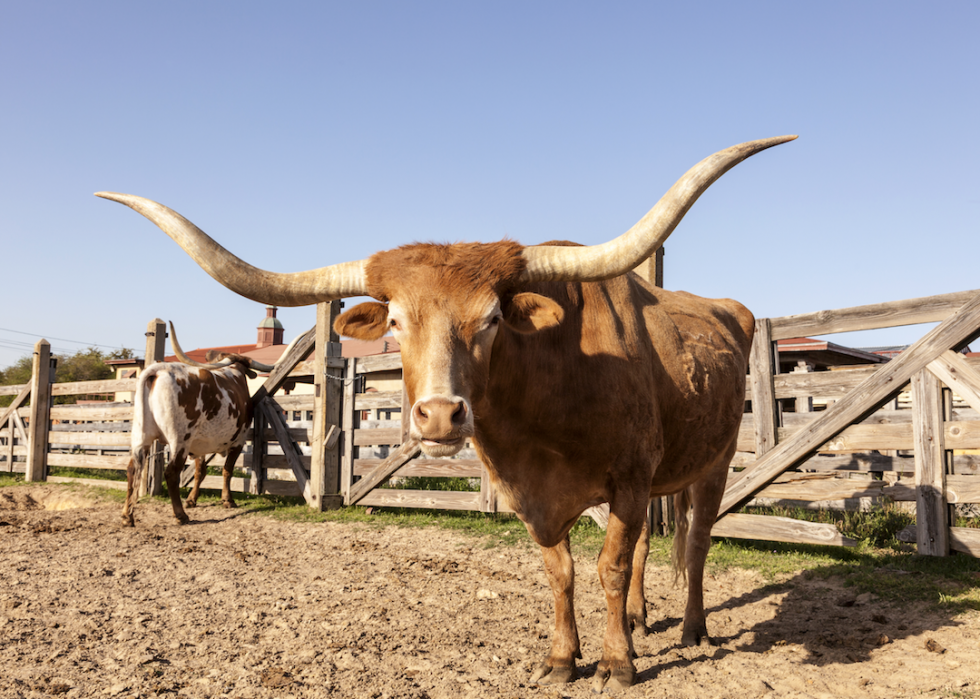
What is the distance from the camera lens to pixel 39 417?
39.6 feet

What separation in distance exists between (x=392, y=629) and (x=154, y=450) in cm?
722

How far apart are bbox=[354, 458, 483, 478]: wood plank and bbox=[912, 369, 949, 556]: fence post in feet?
12.5

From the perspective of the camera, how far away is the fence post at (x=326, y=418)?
8320 millimetres

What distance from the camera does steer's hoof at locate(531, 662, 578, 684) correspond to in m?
3.31

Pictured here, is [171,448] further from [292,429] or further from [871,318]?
[871,318]

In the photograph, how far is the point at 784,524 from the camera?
5801mm

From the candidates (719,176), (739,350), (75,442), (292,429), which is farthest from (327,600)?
(75,442)

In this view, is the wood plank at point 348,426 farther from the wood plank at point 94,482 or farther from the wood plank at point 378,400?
the wood plank at point 94,482

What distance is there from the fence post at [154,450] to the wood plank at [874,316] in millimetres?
8280

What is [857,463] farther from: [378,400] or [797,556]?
[378,400]

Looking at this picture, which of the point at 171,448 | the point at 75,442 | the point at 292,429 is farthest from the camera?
the point at 75,442

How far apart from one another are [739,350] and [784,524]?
1.85m

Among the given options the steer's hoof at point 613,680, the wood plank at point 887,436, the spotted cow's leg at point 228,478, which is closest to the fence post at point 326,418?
the spotted cow's leg at point 228,478

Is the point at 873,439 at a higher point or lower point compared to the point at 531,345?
lower
